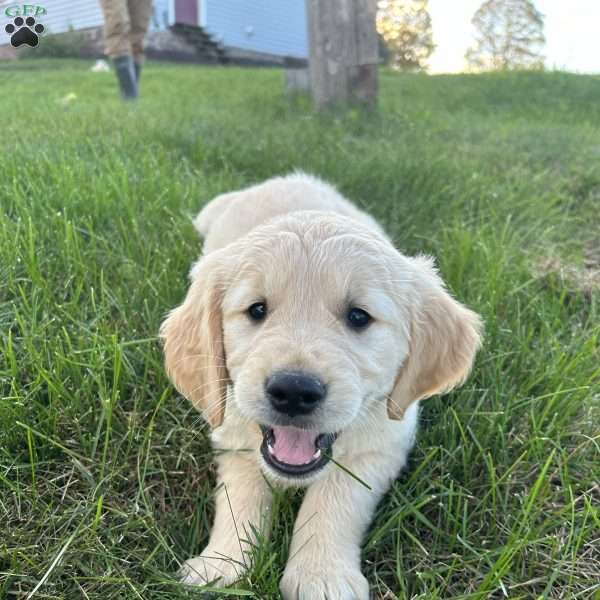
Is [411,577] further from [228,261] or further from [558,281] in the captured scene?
[558,281]

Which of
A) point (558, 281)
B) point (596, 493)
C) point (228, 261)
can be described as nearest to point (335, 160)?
point (558, 281)

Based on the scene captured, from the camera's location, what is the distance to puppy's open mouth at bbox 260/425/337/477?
1623mm

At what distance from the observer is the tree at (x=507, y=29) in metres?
16.8

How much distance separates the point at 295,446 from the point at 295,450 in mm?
11

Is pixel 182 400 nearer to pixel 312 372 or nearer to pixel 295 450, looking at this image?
pixel 295 450

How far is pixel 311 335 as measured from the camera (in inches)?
61.2

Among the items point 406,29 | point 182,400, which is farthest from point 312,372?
point 406,29

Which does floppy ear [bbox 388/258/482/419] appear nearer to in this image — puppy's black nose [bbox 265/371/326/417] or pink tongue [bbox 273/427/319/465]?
pink tongue [bbox 273/427/319/465]

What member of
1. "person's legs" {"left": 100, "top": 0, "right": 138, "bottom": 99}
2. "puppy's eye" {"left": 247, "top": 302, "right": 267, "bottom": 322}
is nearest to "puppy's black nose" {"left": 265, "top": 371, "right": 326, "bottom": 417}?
"puppy's eye" {"left": 247, "top": 302, "right": 267, "bottom": 322}

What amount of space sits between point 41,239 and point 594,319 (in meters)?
2.40

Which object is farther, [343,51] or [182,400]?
[343,51]

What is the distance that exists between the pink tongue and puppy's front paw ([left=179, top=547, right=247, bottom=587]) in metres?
0.29

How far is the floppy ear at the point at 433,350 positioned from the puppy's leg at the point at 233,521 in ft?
1.45

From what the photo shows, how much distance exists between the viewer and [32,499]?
1.57 m
